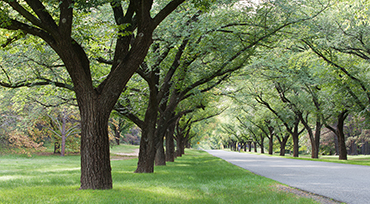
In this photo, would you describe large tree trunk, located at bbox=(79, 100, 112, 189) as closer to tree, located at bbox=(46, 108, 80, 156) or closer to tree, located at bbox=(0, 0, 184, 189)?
tree, located at bbox=(0, 0, 184, 189)

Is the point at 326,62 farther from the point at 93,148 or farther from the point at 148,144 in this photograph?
the point at 93,148

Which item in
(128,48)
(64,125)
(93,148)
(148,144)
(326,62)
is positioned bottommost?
(148,144)

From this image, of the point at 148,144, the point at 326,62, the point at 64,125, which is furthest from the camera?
the point at 64,125

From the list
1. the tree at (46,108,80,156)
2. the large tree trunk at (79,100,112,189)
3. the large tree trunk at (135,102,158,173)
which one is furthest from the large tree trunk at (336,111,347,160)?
the tree at (46,108,80,156)

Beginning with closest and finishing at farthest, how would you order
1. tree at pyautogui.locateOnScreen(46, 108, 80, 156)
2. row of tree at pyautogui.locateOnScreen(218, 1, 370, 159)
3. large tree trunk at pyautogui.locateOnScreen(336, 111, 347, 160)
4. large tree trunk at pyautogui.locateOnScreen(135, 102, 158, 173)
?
large tree trunk at pyautogui.locateOnScreen(135, 102, 158, 173)
row of tree at pyautogui.locateOnScreen(218, 1, 370, 159)
large tree trunk at pyautogui.locateOnScreen(336, 111, 347, 160)
tree at pyautogui.locateOnScreen(46, 108, 80, 156)

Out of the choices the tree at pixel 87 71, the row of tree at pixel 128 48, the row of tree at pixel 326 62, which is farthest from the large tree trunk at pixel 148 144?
the tree at pixel 87 71

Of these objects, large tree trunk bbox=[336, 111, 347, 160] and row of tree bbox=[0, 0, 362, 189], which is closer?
row of tree bbox=[0, 0, 362, 189]

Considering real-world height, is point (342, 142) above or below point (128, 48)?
below

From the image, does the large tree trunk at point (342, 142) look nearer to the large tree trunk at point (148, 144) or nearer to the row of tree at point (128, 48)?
the row of tree at point (128, 48)

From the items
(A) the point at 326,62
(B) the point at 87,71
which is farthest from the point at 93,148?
(A) the point at 326,62

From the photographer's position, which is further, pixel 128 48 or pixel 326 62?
pixel 326 62

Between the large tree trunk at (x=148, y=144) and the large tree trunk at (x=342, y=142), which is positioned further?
the large tree trunk at (x=342, y=142)

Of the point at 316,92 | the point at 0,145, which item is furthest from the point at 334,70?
the point at 0,145

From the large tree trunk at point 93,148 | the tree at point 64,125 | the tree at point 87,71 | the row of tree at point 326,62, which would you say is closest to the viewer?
the tree at point 87,71
